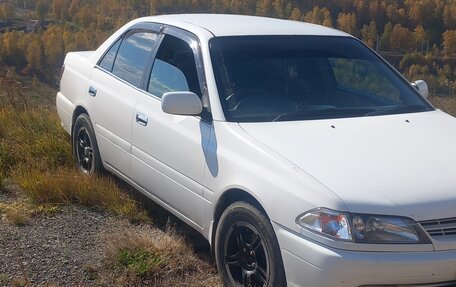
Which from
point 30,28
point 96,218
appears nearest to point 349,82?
point 96,218

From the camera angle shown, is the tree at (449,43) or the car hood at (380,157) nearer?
the car hood at (380,157)

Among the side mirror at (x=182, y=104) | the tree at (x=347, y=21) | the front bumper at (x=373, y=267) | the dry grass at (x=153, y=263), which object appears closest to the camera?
the front bumper at (x=373, y=267)

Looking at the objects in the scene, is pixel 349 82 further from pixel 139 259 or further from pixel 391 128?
pixel 139 259

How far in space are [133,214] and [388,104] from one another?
2.12 metres

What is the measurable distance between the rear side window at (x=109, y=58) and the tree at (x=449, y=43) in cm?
1055

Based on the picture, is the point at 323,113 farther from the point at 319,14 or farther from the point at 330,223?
the point at 319,14

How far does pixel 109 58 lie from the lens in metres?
6.07

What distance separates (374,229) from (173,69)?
223cm

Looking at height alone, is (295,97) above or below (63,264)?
above

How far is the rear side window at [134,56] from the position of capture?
5.44m

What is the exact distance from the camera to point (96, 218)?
5363 mm

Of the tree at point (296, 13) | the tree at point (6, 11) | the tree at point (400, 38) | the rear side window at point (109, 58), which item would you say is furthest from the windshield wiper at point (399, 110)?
the tree at point (6, 11)

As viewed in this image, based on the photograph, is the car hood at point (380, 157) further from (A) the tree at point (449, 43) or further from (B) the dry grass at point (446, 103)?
(A) the tree at point (449, 43)

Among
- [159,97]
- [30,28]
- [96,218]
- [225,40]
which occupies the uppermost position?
[225,40]
